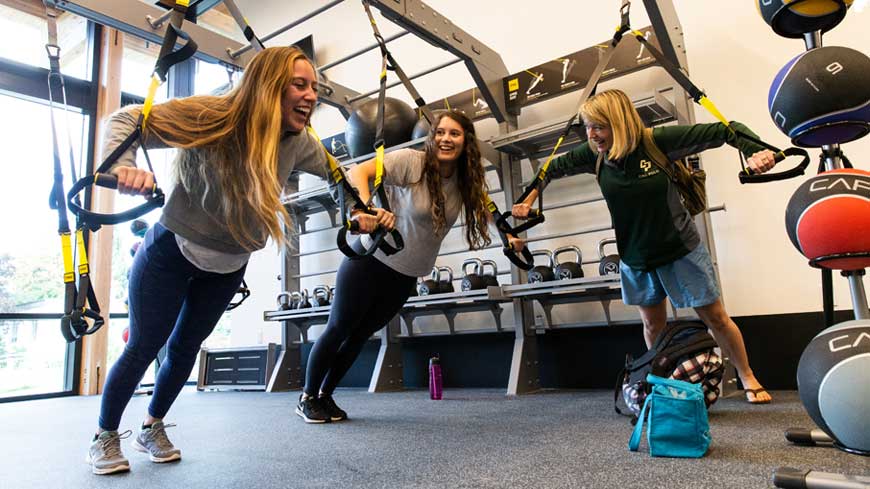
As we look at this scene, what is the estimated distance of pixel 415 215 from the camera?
2.17 m

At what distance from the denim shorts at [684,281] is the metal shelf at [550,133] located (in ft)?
4.00

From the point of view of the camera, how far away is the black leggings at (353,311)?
7.25 feet

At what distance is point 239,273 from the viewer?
1.72 metres

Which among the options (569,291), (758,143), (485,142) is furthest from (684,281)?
(485,142)

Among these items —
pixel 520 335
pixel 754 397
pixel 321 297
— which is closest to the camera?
pixel 754 397

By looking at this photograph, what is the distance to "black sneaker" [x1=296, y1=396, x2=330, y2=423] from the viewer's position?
7.96 ft

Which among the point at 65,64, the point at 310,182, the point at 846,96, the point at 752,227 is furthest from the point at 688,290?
the point at 65,64

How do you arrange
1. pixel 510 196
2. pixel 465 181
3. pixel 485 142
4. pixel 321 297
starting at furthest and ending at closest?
1. pixel 321 297
2. pixel 510 196
3. pixel 485 142
4. pixel 465 181

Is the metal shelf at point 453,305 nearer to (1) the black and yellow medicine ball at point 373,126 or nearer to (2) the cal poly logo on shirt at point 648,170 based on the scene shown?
(1) the black and yellow medicine ball at point 373,126

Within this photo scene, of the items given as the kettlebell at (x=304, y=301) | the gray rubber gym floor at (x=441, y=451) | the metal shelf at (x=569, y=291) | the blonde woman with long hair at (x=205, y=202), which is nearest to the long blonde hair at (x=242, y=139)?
the blonde woman with long hair at (x=205, y=202)

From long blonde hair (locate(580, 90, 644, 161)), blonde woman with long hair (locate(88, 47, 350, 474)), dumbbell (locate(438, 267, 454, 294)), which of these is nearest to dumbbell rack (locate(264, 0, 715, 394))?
dumbbell (locate(438, 267, 454, 294))

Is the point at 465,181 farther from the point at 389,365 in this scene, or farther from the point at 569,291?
the point at 389,365

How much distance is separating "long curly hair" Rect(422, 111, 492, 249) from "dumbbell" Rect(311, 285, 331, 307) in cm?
229

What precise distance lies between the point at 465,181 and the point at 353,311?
736mm
